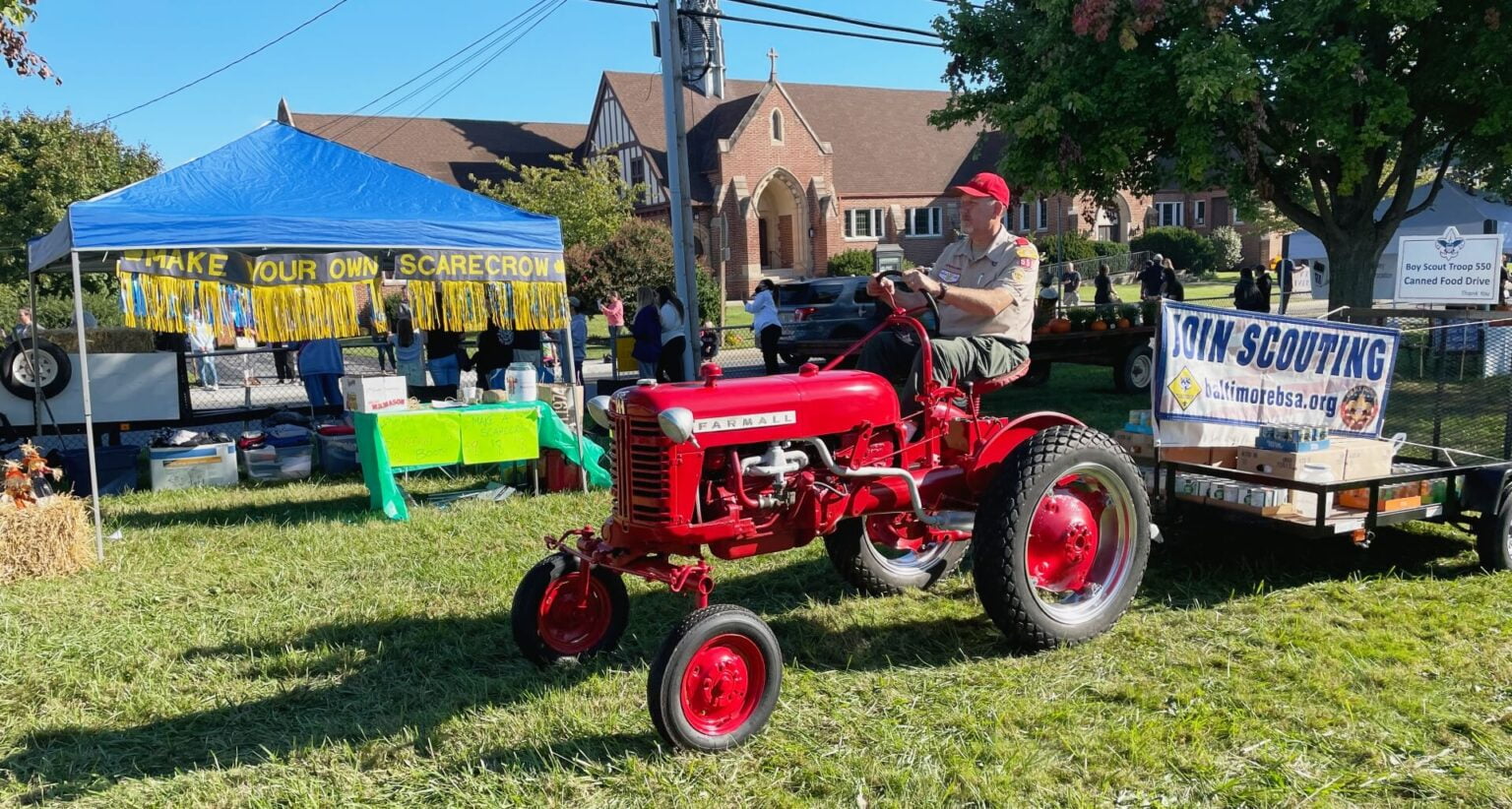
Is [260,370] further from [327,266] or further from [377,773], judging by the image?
[377,773]

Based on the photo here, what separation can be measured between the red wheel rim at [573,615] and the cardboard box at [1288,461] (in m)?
3.15

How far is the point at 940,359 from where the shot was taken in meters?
4.33

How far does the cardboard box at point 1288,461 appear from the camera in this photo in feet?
16.3

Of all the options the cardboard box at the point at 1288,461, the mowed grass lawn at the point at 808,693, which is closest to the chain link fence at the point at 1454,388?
the mowed grass lawn at the point at 808,693

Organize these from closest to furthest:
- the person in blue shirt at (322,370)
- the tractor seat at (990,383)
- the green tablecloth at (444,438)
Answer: the tractor seat at (990,383) < the green tablecloth at (444,438) < the person in blue shirt at (322,370)

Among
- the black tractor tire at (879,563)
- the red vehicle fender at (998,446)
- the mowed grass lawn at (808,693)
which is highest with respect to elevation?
the red vehicle fender at (998,446)

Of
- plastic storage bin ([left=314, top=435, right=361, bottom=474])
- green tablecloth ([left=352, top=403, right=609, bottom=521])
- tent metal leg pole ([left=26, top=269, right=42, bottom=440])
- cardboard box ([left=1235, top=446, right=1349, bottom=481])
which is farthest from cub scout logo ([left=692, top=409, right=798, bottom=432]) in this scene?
tent metal leg pole ([left=26, top=269, right=42, bottom=440])

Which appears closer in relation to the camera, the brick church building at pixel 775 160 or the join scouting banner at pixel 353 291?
the join scouting banner at pixel 353 291

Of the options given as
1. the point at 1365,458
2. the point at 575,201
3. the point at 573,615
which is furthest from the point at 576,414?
the point at 575,201

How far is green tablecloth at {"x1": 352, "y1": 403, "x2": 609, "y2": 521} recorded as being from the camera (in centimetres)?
733

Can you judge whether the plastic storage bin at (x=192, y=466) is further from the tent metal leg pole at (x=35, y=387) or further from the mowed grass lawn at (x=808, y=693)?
the mowed grass lawn at (x=808, y=693)

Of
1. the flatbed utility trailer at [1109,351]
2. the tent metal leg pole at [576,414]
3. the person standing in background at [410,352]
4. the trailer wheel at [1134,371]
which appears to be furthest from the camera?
the trailer wheel at [1134,371]

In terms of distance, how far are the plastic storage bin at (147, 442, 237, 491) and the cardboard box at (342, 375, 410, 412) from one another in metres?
1.69

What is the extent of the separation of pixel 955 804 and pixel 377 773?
184cm
